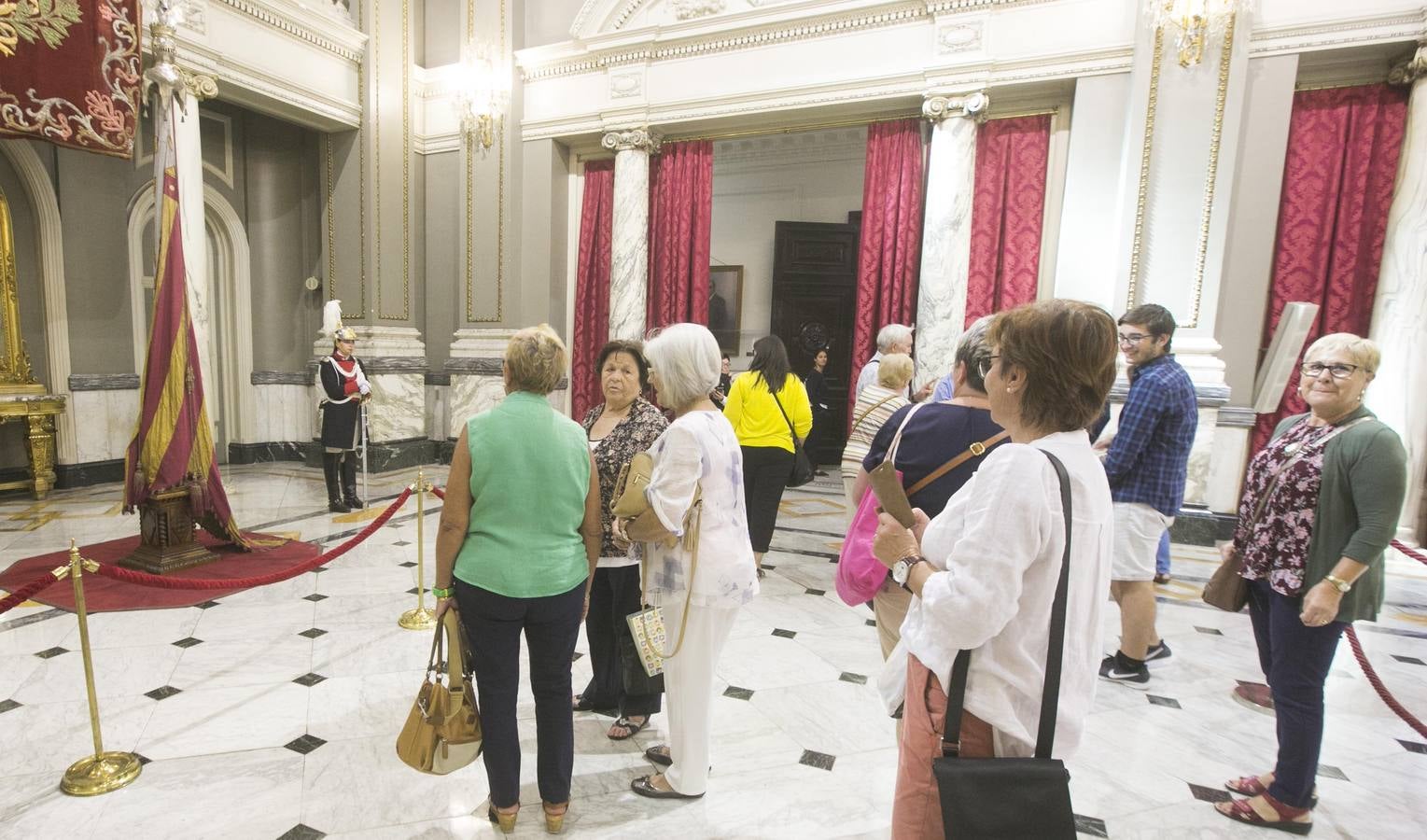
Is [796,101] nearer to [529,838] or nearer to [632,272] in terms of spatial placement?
[632,272]

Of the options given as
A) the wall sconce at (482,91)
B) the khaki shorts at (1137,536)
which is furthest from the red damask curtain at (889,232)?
the wall sconce at (482,91)

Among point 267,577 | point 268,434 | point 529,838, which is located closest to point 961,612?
point 529,838

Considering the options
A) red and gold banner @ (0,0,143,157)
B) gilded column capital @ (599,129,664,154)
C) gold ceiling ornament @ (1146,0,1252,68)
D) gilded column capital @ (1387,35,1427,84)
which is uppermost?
gold ceiling ornament @ (1146,0,1252,68)

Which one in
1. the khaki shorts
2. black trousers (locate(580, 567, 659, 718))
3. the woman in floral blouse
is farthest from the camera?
the khaki shorts

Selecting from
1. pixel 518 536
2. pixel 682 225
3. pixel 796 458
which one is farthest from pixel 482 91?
pixel 518 536

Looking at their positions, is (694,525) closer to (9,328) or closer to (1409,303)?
(1409,303)

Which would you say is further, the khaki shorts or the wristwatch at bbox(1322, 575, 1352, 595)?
the khaki shorts

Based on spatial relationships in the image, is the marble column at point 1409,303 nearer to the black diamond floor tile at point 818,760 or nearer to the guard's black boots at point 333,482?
the black diamond floor tile at point 818,760

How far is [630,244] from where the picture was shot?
7578mm

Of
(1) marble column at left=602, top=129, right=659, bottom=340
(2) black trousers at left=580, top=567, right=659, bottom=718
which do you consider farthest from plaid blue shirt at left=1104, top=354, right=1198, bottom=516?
(1) marble column at left=602, top=129, right=659, bottom=340

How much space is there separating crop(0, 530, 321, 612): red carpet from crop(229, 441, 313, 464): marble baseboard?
3.57 metres

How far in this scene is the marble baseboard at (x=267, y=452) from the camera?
326 inches

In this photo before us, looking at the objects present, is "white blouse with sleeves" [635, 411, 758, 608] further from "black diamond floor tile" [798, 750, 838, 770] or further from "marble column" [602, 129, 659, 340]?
"marble column" [602, 129, 659, 340]

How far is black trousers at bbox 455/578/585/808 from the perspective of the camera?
1.88 m
